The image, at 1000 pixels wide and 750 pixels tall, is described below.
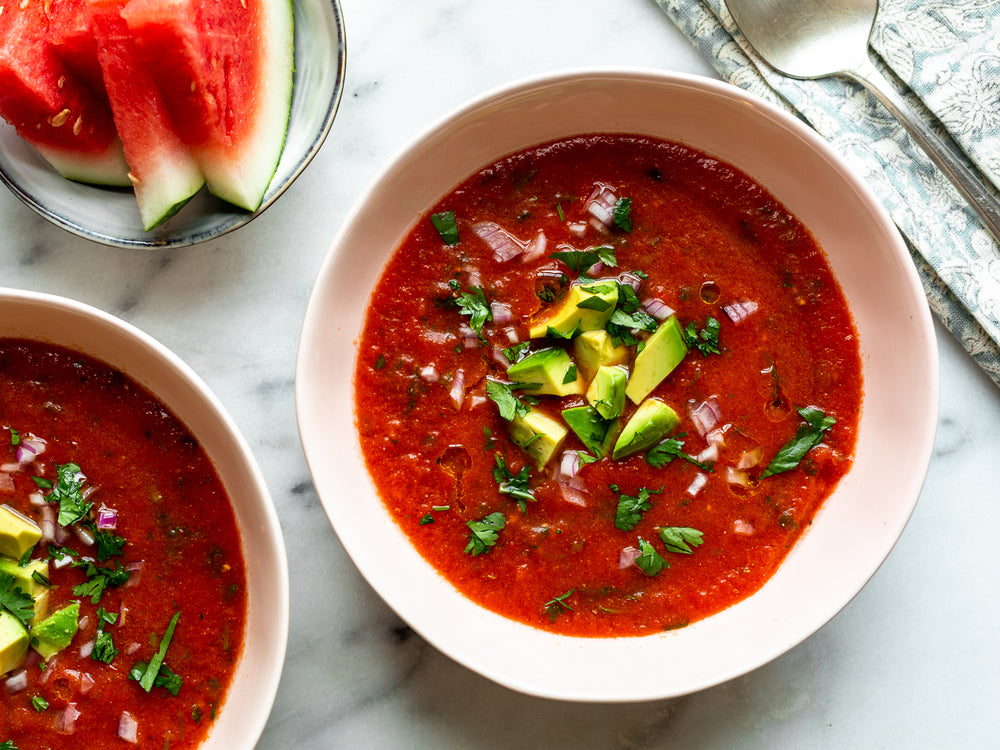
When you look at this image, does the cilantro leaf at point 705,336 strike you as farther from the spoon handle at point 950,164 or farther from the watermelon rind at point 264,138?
the watermelon rind at point 264,138

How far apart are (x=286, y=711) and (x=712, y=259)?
2.12 m

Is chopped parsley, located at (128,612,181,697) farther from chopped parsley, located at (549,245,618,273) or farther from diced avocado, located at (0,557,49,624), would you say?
chopped parsley, located at (549,245,618,273)

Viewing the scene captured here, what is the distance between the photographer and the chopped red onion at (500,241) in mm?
2768

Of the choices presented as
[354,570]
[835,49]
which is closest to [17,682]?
[354,570]

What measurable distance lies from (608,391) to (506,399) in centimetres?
33

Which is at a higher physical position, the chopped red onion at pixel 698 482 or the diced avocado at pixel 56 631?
the chopped red onion at pixel 698 482

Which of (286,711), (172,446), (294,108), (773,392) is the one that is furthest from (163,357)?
(773,392)

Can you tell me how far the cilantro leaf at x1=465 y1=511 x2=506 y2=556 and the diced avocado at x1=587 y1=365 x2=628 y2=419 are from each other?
48 cm

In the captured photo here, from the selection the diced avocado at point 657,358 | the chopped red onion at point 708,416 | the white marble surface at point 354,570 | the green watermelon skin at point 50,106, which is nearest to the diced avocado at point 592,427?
the diced avocado at point 657,358

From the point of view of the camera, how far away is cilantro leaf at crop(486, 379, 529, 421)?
2.71 meters

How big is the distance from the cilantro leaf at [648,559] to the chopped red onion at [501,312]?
0.84m

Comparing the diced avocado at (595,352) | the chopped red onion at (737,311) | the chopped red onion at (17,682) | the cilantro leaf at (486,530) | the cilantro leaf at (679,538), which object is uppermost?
the chopped red onion at (737,311)

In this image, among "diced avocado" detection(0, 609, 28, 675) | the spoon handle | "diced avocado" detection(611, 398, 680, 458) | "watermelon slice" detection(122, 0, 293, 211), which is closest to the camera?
"watermelon slice" detection(122, 0, 293, 211)

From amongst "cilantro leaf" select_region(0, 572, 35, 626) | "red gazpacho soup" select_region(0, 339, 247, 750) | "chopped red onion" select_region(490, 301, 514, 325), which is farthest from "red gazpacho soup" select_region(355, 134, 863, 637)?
"cilantro leaf" select_region(0, 572, 35, 626)
